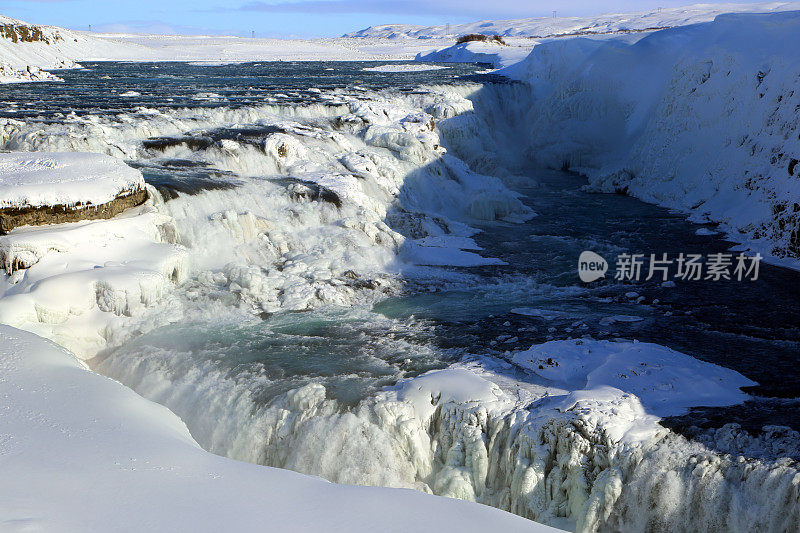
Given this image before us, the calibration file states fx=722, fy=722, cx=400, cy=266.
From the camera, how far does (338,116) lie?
2080 cm

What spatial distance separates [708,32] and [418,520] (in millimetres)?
21537

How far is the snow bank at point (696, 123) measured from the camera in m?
16.2

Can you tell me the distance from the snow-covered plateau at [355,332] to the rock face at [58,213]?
0.09 metres

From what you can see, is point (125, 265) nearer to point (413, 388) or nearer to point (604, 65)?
point (413, 388)

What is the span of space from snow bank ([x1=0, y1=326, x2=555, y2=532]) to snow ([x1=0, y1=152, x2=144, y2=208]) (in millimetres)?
4484

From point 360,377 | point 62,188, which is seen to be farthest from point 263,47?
point 360,377

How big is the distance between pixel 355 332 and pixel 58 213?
4.78 meters

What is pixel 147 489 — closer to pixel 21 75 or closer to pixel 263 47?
pixel 21 75

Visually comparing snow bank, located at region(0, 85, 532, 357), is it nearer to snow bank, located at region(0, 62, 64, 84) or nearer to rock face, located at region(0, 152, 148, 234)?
rock face, located at region(0, 152, 148, 234)

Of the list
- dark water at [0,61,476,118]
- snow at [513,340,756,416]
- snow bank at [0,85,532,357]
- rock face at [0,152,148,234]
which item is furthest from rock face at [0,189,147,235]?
dark water at [0,61,476,118]

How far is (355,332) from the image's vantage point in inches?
406

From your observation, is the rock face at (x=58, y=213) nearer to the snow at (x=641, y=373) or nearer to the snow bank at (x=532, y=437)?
the snow bank at (x=532, y=437)

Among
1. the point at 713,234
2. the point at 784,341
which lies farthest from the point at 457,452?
the point at 713,234

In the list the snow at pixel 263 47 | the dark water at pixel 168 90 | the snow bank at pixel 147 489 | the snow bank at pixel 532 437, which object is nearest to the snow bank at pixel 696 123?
the dark water at pixel 168 90
